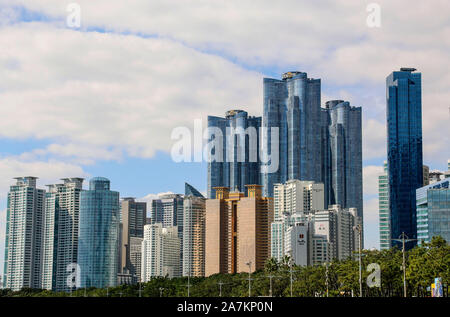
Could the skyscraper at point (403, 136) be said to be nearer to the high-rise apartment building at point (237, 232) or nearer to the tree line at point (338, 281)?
the high-rise apartment building at point (237, 232)

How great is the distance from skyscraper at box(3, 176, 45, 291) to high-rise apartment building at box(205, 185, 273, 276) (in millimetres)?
39359

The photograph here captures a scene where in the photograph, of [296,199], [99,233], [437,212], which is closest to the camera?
[437,212]

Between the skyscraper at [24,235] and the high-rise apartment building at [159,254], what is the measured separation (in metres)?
32.6

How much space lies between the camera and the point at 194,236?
6570 inches

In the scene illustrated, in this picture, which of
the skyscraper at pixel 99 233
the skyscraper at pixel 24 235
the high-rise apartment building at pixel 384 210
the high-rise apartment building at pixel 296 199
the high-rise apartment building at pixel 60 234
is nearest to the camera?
the skyscraper at pixel 99 233

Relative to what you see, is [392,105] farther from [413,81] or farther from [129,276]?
[129,276]

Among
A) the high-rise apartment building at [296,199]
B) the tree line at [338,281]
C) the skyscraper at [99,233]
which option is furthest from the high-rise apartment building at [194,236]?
the tree line at [338,281]

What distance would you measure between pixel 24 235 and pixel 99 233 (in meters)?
18.6

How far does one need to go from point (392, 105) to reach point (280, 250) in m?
51.3

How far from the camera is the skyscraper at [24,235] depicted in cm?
14885

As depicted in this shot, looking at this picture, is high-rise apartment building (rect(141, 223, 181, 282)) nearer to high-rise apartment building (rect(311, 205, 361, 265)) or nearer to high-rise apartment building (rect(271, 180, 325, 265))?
high-rise apartment building (rect(271, 180, 325, 265))

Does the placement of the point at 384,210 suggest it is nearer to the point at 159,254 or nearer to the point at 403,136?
the point at 403,136

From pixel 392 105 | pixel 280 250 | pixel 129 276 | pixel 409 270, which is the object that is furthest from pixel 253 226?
pixel 409 270

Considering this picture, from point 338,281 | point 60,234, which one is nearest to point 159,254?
point 60,234
